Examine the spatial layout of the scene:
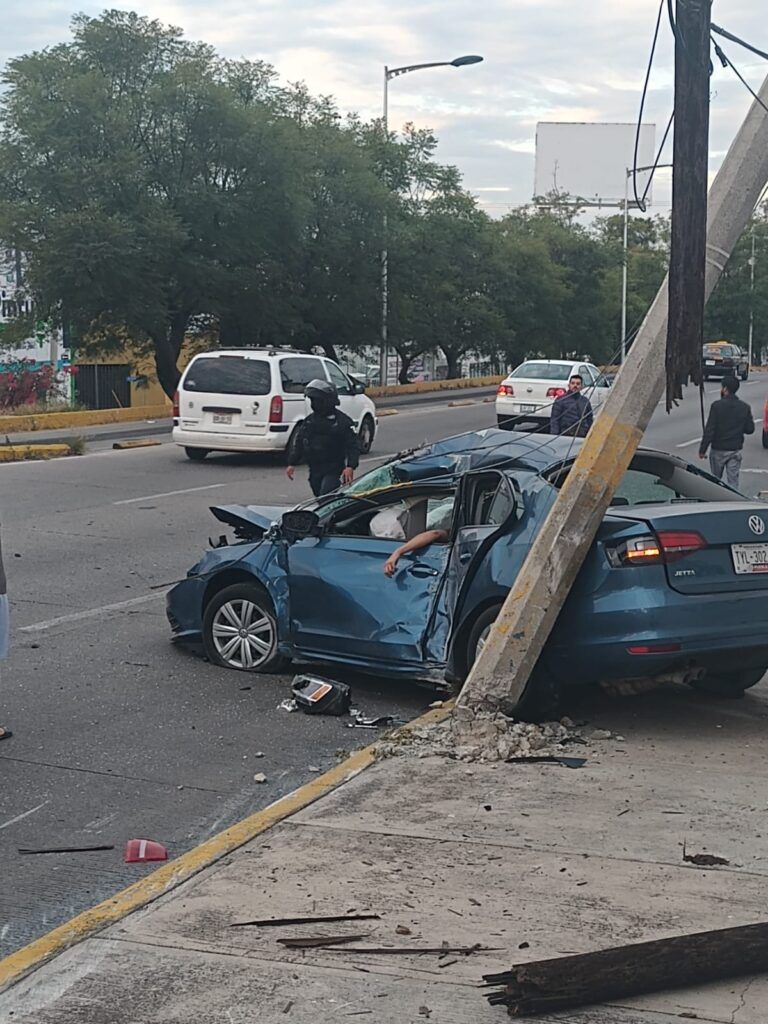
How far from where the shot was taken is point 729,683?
831 cm

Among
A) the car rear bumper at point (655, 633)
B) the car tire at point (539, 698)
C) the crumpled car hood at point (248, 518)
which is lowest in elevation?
the car tire at point (539, 698)

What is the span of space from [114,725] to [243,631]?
1.45 m

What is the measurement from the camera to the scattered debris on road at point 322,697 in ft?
26.4

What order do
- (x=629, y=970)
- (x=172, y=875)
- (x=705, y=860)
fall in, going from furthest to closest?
(x=705, y=860)
(x=172, y=875)
(x=629, y=970)

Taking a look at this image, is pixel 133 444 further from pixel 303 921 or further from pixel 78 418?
pixel 303 921

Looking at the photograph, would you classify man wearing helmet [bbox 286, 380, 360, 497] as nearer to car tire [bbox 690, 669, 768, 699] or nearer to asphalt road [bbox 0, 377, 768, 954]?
asphalt road [bbox 0, 377, 768, 954]

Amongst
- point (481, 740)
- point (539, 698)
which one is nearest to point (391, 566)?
point (539, 698)

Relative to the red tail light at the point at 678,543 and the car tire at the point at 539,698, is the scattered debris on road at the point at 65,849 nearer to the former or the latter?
the car tire at the point at 539,698

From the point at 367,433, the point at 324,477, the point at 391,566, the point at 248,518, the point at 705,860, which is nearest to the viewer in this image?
the point at 705,860

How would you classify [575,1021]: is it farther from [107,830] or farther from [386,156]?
[386,156]

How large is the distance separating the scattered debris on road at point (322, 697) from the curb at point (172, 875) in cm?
95

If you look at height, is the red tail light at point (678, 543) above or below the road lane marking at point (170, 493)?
above

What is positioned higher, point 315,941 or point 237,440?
point 237,440

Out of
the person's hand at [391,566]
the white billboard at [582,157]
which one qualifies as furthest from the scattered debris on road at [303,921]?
the white billboard at [582,157]
